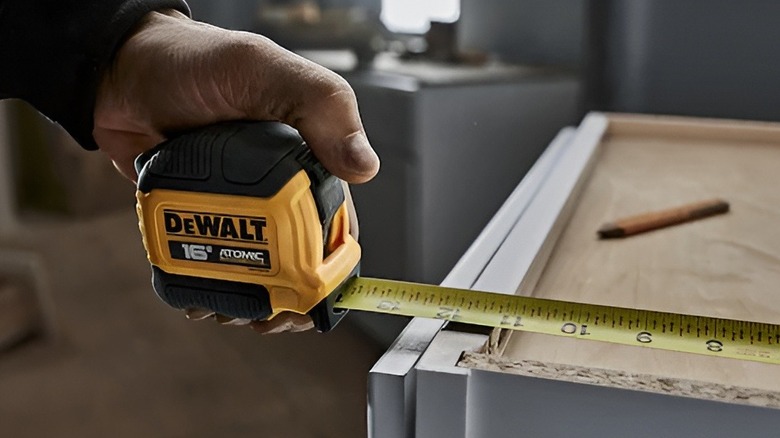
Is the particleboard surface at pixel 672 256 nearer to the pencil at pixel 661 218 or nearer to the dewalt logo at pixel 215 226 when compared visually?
the pencil at pixel 661 218

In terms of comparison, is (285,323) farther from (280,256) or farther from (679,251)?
(679,251)

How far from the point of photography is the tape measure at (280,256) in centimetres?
55

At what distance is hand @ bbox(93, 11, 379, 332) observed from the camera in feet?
2.10

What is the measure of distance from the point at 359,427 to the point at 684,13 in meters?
1.04

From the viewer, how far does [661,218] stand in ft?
2.70

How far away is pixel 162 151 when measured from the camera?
62 centimetres

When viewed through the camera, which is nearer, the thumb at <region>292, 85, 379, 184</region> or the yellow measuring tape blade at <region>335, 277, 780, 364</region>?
the yellow measuring tape blade at <region>335, 277, 780, 364</region>

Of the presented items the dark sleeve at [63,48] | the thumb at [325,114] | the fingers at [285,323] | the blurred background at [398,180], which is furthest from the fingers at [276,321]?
the blurred background at [398,180]

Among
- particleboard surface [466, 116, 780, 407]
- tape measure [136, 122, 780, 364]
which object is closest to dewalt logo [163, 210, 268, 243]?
tape measure [136, 122, 780, 364]

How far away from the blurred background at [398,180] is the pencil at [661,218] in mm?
700

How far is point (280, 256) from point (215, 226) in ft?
0.19

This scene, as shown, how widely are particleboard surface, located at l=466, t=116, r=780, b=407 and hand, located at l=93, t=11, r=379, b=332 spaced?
0.19 metres

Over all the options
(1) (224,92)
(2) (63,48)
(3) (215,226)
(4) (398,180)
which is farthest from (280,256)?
(4) (398,180)

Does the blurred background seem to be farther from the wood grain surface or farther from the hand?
the hand
